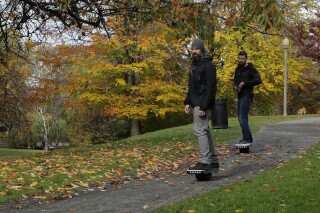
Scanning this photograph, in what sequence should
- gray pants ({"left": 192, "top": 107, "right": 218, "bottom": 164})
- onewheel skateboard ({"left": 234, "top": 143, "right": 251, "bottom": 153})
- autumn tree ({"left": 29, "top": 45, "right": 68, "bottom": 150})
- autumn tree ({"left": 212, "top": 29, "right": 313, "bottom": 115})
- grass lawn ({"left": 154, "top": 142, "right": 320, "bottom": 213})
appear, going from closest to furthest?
grass lawn ({"left": 154, "top": 142, "right": 320, "bottom": 213}), gray pants ({"left": 192, "top": 107, "right": 218, "bottom": 164}), onewheel skateboard ({"left": 234, "top": 143, "right": 251, "bottom": 153}), autumn tree ({"left": 29, "top": 45, "right": 68, "bottom": 150}), autumn tree ({"left": 212, "top": 29, "right": 313, "bottom": 115})

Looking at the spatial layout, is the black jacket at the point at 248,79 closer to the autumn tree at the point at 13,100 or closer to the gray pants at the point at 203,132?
the gray pants at the point at 203,132

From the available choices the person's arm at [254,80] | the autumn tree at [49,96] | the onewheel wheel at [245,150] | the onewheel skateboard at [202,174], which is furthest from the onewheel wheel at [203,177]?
the autumn tree at [49,96]

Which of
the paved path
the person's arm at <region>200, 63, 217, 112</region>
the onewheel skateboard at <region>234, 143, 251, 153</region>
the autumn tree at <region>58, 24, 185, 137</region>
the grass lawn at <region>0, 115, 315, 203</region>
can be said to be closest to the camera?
the paved path

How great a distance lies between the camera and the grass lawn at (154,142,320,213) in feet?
17.1

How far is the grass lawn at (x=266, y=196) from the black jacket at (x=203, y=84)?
140 cm

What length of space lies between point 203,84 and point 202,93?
0.50 ft

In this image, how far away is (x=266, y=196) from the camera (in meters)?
5.73

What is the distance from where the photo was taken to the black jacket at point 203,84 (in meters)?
7.16

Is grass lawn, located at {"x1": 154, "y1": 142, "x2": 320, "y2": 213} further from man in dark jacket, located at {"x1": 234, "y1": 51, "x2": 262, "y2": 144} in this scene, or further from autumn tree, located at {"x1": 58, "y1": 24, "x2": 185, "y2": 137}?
autumn tree, located at {"x1": 58, "y1": 24, "x2": 185, "y2": 137}

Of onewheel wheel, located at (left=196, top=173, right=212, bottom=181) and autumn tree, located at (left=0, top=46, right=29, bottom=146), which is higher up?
autumn tree, located at (left=0, top=46, right=29, bottom=146)

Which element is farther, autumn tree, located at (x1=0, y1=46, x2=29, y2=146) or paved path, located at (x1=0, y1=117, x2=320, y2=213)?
autumn tree, located at (x1=0, y1=46, x2=29, y2=146)

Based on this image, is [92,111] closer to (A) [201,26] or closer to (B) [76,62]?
(B) [76,62]

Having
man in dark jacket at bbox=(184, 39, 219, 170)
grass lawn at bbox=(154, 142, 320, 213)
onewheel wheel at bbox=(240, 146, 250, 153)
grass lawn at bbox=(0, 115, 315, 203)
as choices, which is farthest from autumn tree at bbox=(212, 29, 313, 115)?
grass lawn at bbox=(154, 142, 320, 213)

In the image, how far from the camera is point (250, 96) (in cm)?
1006
